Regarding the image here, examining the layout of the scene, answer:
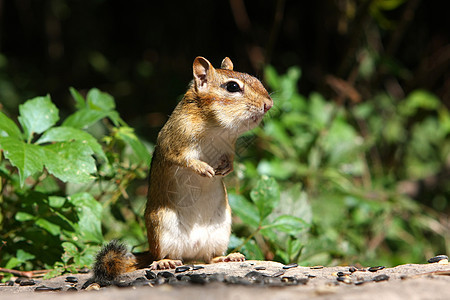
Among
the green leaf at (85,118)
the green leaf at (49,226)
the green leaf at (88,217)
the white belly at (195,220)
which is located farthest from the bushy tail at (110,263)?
the green leaf at (85,118)

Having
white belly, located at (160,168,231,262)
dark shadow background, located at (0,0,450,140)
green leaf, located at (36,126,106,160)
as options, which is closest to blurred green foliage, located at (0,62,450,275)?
green leaf, located at (36,126,106,160)

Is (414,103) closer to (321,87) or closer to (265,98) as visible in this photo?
(321,87)

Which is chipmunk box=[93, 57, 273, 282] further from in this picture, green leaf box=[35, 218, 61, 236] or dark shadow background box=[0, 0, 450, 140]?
dark shadow background box=[0, 0, 450, 140]

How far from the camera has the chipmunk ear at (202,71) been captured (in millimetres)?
3055

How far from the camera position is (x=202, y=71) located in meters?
3.07

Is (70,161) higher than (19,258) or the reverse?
higher

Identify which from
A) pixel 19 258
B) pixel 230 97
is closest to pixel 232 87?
pixel 230 97

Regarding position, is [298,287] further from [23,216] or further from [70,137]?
[23,216]

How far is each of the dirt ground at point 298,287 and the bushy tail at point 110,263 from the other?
6 centimetres

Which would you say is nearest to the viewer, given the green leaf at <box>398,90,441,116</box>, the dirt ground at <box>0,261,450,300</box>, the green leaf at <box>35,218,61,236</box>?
the dirt ground at <box>0,261,450,300</box>

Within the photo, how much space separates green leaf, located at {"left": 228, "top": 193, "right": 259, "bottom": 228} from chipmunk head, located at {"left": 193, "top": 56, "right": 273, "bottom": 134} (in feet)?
2.03

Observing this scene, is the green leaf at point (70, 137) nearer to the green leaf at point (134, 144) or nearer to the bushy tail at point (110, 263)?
the green leaf at point (134, 144)

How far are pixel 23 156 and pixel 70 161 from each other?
26 cm

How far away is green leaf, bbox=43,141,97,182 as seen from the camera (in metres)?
2.79
